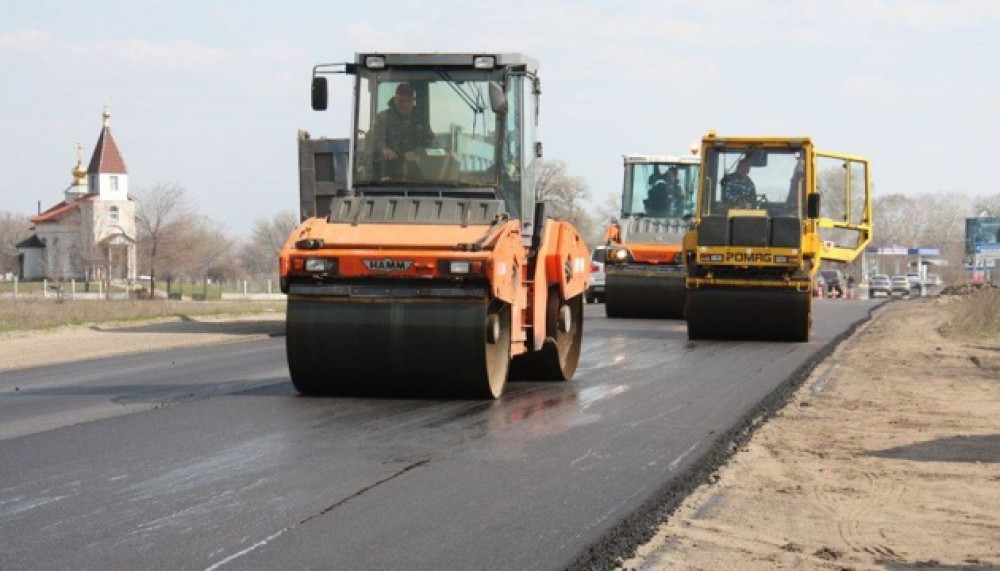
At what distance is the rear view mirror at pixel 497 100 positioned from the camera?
45.6 feet

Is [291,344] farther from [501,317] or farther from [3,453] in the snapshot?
[3,453]

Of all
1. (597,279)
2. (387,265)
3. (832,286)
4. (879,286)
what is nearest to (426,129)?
(387,265)

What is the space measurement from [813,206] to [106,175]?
119 metres

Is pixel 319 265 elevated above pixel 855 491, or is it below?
above

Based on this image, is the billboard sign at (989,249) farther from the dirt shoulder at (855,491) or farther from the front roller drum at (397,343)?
the front roller drum at (397,343)

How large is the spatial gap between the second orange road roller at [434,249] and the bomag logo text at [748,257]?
7501 mm

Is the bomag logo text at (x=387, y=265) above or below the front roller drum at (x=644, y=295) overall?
above

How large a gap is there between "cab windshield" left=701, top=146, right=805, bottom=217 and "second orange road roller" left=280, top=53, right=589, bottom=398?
861cm

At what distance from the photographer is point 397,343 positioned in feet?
41.8

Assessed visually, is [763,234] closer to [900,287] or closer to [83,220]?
[900,287]

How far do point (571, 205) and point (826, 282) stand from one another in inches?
1075

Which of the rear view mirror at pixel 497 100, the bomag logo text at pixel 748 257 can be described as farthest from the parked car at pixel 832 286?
the rear view mirror at pixel 497 100

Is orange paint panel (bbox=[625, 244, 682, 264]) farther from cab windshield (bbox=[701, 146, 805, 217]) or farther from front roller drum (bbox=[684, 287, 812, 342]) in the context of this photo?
front roller drum (bbox=[684, 287, 812, 342])

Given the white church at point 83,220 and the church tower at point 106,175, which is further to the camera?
the church tower at point 106,175
